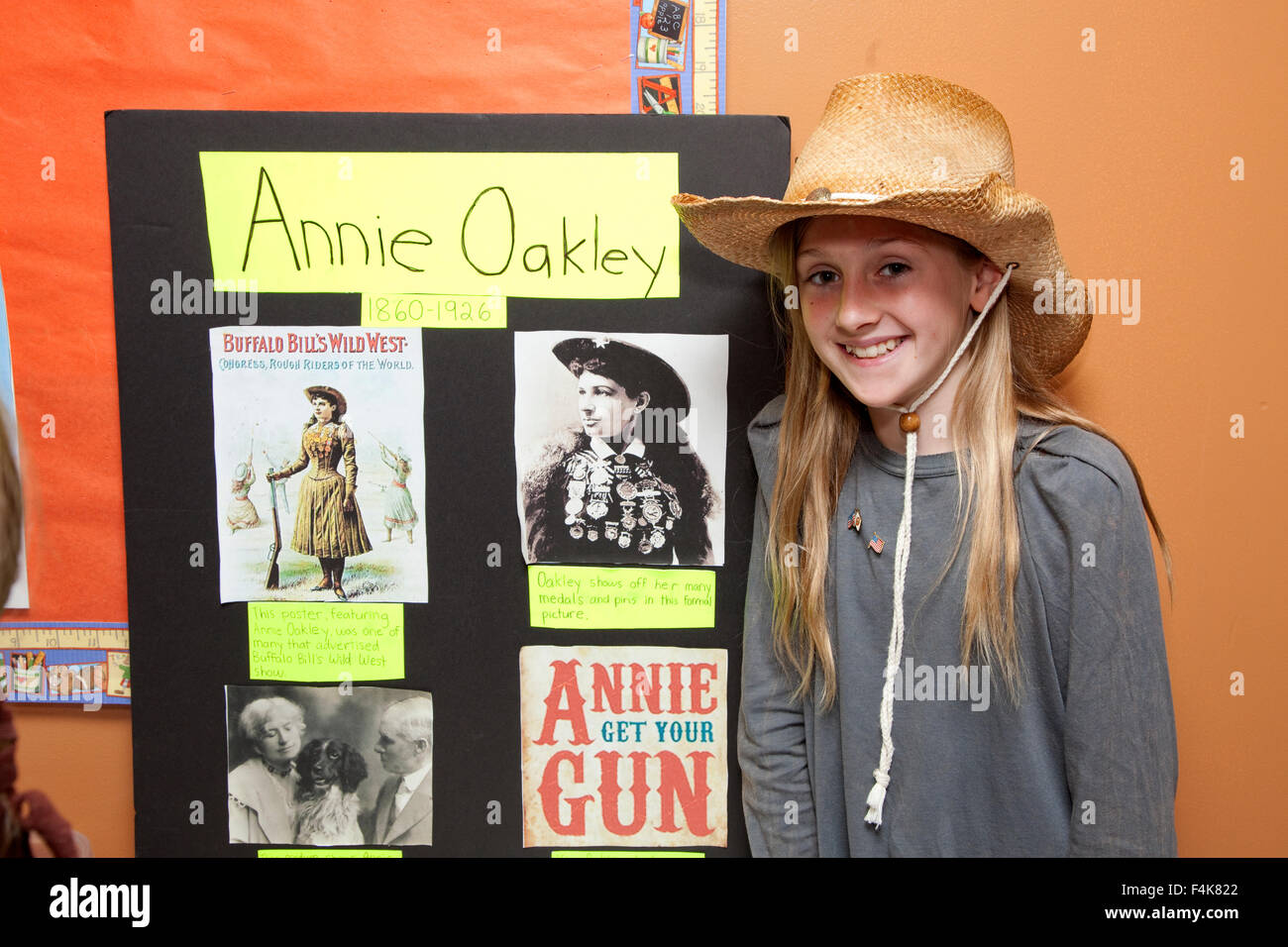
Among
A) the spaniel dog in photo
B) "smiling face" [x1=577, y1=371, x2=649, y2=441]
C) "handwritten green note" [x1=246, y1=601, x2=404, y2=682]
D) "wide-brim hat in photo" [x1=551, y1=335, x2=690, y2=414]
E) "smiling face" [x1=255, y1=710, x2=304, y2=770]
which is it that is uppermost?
"wide-brim hat in photo" [x1=551, y1=335, x2=690, y2=414]

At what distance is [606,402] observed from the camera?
3.01ft

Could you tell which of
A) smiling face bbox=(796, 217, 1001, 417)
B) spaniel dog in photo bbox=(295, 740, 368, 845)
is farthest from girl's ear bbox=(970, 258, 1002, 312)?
spaniel dog in photo bbox=(295, 740, 368, 845)

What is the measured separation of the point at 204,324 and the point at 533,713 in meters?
0.60

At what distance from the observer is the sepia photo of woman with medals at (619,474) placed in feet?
3.01

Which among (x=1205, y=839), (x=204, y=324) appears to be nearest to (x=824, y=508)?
(x=1205, y=839)

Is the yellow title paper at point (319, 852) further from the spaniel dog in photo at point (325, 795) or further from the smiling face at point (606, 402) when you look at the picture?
the smiling face at point (606, 402)

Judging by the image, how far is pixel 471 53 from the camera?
2.95ft

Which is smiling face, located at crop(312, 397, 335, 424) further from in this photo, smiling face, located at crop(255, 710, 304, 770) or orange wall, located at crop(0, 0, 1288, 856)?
smiling face, located at crop(255, 710, 304, 770)

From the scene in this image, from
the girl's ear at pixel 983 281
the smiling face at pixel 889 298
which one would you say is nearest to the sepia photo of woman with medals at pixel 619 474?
the smiling face at pixel 889 298

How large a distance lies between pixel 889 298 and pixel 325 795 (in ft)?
2.83

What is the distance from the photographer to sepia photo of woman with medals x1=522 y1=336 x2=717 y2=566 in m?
0.92

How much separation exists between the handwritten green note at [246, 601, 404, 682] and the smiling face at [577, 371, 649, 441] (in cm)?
33
